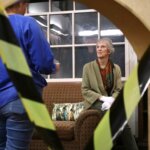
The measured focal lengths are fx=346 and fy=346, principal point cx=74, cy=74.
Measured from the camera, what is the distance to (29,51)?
4.14 feet

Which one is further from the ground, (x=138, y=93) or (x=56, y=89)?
(x=138, y=93)

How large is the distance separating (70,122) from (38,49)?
1.79 m

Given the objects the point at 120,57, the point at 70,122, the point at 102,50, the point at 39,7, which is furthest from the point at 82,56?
the point at 102,50

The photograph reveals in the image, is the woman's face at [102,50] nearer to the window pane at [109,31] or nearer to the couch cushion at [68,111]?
the couch cushion at [68,111]

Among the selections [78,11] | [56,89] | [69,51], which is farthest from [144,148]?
[78,11]

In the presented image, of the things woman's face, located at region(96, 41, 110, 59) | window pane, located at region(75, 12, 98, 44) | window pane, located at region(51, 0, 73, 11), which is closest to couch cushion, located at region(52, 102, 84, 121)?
woman's face, located at region(96, 41, 110, 59)

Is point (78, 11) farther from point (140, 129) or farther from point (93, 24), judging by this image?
point (140, 129)

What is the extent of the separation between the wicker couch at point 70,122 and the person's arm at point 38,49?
3.01 feet

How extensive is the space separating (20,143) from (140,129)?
2087mm

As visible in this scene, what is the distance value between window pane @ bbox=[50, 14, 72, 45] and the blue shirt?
95.3 inches

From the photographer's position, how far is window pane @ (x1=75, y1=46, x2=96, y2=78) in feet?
11.9

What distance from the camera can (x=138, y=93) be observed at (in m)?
0.49

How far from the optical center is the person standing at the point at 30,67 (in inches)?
49.0

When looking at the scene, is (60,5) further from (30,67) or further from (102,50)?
(30,67)
